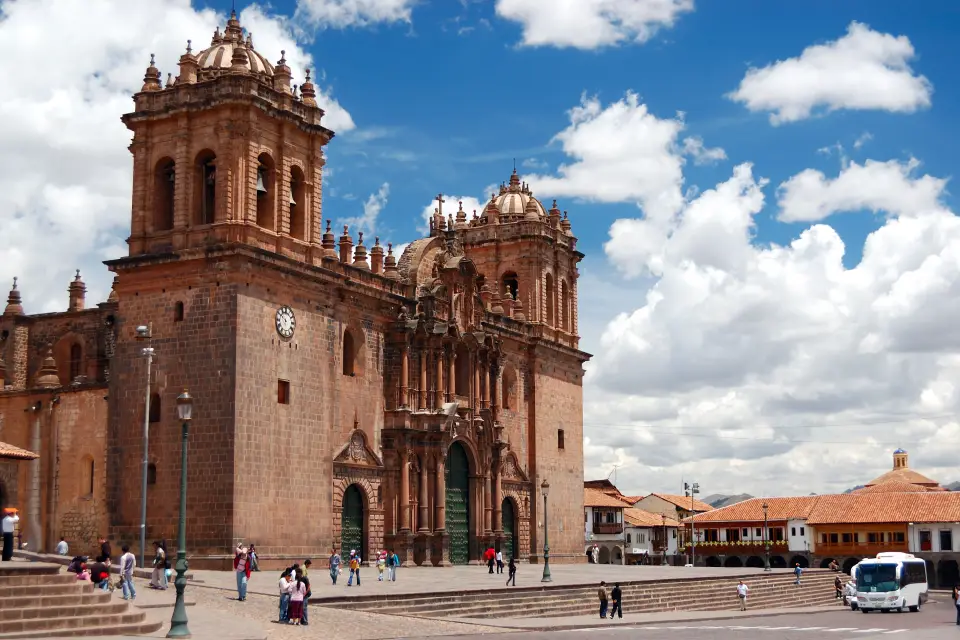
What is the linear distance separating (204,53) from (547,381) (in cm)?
2189

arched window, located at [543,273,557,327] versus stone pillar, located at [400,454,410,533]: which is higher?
arched window, located at [543,273,557,327]

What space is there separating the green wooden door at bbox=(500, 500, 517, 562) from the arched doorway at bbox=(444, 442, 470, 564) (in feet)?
10.7

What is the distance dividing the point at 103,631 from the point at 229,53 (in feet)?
74.4

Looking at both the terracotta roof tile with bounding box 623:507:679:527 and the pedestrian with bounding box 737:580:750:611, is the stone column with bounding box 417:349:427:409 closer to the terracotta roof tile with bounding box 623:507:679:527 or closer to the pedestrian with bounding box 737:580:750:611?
the pedestrian with bounding box 737:580:750:611

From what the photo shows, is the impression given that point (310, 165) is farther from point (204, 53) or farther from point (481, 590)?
point (481, 590)

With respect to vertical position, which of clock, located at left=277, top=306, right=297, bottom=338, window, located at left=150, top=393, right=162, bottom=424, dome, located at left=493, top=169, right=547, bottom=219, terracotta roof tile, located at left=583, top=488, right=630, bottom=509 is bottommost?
terracotta roof tile, located at left=583, top=488, right=630, bottom=509

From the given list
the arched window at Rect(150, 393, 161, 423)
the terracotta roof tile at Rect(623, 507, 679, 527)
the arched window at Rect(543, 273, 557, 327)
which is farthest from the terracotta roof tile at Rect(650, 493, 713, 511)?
the arched window at Rect(150, 393, 161, 423)

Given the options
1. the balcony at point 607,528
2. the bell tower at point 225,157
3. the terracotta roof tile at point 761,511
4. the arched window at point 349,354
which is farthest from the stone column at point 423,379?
the terracotta roof tile at point 761,511

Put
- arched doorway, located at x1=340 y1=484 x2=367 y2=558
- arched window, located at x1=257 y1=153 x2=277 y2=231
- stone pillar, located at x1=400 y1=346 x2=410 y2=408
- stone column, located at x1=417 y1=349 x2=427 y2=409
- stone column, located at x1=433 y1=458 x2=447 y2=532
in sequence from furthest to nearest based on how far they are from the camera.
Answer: stone column, located at x1=417 y1=349 x2=427 y2=409, stone column, located at x1=433 y1=458 x2=447 y2=532, stone pillar, located at x1=400 y1=346 x2=410 y2=408, arched doorway, located at x1=340 y1=484 x2=367 y2=558, arched window, located at x1=257 y1=153 x2=277 y2=231

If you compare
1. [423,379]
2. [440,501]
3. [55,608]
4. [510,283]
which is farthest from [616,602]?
[510,283]

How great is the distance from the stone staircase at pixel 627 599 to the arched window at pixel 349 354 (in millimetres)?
10587

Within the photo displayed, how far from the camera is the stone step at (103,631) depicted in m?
19.5

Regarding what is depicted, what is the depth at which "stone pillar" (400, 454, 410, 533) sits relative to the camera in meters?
40.9

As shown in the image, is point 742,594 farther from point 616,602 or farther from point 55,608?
point 55,608
